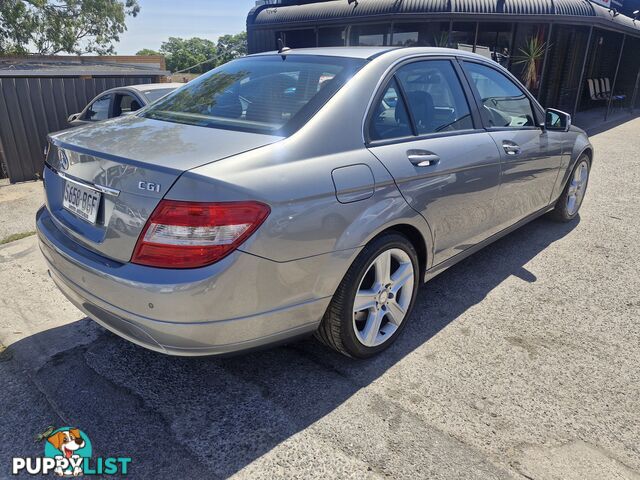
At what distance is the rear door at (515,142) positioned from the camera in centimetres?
352

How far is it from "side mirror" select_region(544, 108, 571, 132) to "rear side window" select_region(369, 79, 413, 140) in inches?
79.6

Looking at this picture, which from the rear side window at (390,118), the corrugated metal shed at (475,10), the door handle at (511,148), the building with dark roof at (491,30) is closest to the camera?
the rear side window at (390,118)

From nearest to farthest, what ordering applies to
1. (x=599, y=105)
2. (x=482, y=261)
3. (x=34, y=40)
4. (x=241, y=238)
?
(x=241, y=238)
(x=482, y=261)
(x=599, y=105)
(x=34, y=40)

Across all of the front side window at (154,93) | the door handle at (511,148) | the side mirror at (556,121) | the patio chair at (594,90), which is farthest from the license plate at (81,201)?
the patio chair at (594,90)

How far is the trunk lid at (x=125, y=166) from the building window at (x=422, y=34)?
11.0 m

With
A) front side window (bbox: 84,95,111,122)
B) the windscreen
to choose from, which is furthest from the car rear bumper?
front side window (bbox: 84,95,111,122)

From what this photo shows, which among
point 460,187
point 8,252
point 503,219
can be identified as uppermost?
point 460,187

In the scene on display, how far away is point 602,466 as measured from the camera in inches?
81.5

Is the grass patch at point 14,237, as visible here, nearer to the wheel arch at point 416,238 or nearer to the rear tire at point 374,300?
the rear tire at point 374,300

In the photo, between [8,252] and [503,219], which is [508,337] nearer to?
[503,219]

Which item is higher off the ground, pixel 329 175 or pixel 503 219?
pixel 329 175

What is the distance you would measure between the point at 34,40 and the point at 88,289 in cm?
3514

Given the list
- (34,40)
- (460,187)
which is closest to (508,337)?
(460,187)

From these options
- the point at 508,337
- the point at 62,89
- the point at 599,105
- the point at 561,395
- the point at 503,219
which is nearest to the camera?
the point at 561,395
